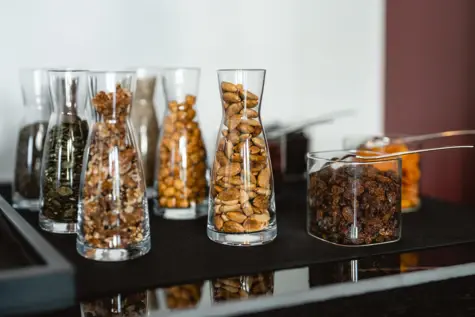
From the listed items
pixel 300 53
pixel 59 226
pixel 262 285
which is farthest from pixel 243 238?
pixel 300 53

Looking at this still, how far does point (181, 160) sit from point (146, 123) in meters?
0.17

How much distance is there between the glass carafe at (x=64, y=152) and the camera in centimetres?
87

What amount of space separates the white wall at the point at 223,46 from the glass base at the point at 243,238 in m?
0.52

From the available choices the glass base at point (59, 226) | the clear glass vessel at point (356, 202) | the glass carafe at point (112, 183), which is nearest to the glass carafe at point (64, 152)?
the glass base at point (59, 226)

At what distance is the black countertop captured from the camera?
25.6 inches

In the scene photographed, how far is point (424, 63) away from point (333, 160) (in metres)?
0.69

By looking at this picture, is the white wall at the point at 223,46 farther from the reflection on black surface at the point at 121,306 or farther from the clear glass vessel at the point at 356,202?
the reflection on black surface at the point at 121,306

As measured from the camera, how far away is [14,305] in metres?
0.61

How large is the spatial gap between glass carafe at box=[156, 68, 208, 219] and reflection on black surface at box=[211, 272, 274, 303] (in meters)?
0.29

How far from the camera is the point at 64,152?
88cm

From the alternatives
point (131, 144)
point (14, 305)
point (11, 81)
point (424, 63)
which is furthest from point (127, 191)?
point (424, 63)

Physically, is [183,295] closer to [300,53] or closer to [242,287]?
[242,287]

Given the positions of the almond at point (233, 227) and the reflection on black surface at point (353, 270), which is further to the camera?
the almond at point (233, 227)

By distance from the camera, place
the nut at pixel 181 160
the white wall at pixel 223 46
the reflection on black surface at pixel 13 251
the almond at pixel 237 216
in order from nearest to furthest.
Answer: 1. the reflection on black surface at pixel 13 251
2. the almond at pixel 237 216
3. the nut at pixel 181 160
4. the white wall at pixel 223 46
